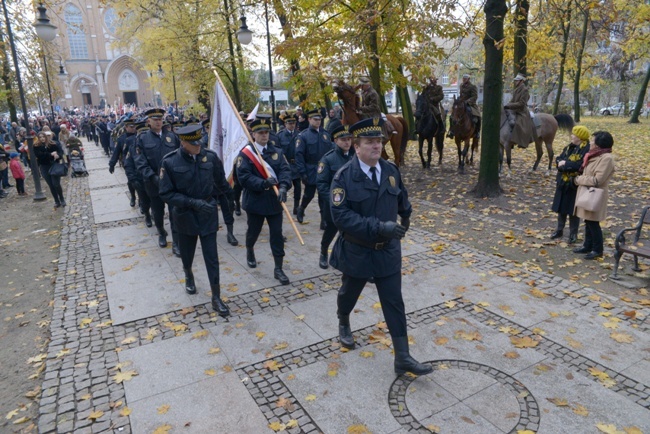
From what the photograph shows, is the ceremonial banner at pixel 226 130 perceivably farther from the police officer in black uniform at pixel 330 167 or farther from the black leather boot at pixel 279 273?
the black leather boot at pixel 279 273

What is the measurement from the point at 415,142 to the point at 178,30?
12.7 meters

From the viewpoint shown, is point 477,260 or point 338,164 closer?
point 338,164

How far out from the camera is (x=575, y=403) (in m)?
3.79

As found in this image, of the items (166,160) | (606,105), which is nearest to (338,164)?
(166,160)

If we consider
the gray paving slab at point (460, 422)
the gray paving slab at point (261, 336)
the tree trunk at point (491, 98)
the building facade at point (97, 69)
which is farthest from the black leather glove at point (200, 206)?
the building facade at point (97, 69)

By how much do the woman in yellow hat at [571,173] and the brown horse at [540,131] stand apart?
5.72 metres

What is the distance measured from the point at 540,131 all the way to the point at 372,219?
456 inches

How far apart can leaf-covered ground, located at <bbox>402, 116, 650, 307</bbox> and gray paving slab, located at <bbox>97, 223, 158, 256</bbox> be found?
528 centimetres

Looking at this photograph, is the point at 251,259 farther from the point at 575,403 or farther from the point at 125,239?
the point at 575,403

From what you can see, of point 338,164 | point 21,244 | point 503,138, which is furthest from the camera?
point 503,138

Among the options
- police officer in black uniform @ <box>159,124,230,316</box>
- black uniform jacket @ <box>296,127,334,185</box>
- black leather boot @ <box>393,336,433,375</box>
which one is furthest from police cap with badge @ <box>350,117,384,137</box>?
black uniform jacket @ <box>296,127,334,185</box>

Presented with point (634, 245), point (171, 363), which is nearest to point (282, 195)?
point (171, 363)

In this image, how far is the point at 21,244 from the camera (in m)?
9.26

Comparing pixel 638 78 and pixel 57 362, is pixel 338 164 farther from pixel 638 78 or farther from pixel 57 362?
pixel 638 78
